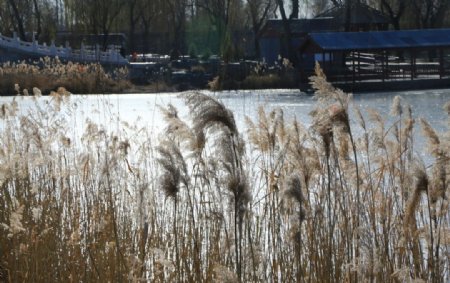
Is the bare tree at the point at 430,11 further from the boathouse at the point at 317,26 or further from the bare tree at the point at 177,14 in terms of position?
the bare tree at the point at 177,14

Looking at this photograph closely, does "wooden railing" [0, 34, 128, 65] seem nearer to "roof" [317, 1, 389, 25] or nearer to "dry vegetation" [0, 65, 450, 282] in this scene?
"roof" [317, 1, 389, 25]

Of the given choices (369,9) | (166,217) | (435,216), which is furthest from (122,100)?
(435,216)

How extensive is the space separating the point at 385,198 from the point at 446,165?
1268 mm

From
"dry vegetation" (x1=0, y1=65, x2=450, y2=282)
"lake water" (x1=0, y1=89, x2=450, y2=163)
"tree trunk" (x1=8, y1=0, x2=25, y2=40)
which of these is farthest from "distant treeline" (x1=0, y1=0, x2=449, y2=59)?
"dry vegetation" (x1=0, y1=65, x2=450, y2=282)

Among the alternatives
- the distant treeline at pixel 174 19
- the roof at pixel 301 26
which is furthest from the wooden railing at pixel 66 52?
the roof at pixel 301 26

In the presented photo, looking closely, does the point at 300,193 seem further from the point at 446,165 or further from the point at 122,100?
the point at 122,100

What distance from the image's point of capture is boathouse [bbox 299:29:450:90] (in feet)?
130

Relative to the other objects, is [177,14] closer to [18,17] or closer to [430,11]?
[18,17]

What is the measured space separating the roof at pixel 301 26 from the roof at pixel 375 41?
12.8 m

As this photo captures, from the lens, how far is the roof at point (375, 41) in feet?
134

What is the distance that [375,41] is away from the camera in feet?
138

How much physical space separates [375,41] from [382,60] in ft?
3.09

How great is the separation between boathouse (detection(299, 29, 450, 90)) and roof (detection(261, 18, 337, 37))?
11.2 meters

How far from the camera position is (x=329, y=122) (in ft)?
17.8
